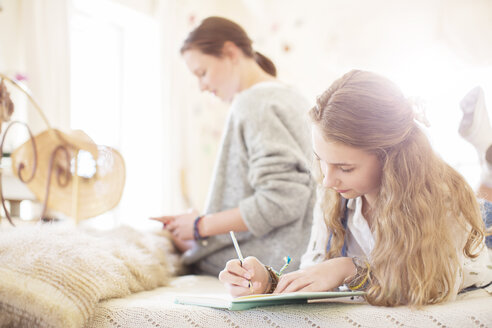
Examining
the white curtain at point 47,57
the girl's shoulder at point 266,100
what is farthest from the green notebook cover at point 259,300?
the white curtain at point 47,57

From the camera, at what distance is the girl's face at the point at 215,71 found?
151 cm

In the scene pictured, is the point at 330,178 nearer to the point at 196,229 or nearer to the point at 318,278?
the point at 318,278

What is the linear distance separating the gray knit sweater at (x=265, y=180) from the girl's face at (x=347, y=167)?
0.39 metres

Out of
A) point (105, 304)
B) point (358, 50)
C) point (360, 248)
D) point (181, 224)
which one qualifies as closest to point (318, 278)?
point (360, 248)

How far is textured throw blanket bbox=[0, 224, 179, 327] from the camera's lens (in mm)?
726

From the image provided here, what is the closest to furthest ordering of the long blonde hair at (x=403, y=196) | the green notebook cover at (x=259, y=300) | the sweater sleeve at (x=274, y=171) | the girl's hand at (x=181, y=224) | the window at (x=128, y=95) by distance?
the green notebook cover at (x=259, y=300) → the long blonde hair at (x=403, y=196) → the sweater sleeve at (x=274, y=171) → the girl's hand at (x=181, y=224) → the window at (x=128, y=95)

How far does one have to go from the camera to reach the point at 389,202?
0.85 metres

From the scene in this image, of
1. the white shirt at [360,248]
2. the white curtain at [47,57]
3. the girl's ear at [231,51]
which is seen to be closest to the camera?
the white shirt at [360,248]

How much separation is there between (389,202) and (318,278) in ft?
0.62

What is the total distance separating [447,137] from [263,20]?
1639 mm

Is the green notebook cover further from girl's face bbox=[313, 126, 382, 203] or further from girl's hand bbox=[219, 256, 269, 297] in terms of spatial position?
girl's face bbox=[313, 126, 382, 203]

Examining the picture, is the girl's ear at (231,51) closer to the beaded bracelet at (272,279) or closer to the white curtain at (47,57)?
the beaded bracelet at (272,279)

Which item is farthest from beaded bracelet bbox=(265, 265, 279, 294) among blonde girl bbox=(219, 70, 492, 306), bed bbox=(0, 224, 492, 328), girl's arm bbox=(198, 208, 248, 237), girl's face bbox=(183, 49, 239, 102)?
girl's face bbox=(183, 49, 239, 102)

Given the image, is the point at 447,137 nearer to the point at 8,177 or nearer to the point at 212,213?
the point at 212,213
